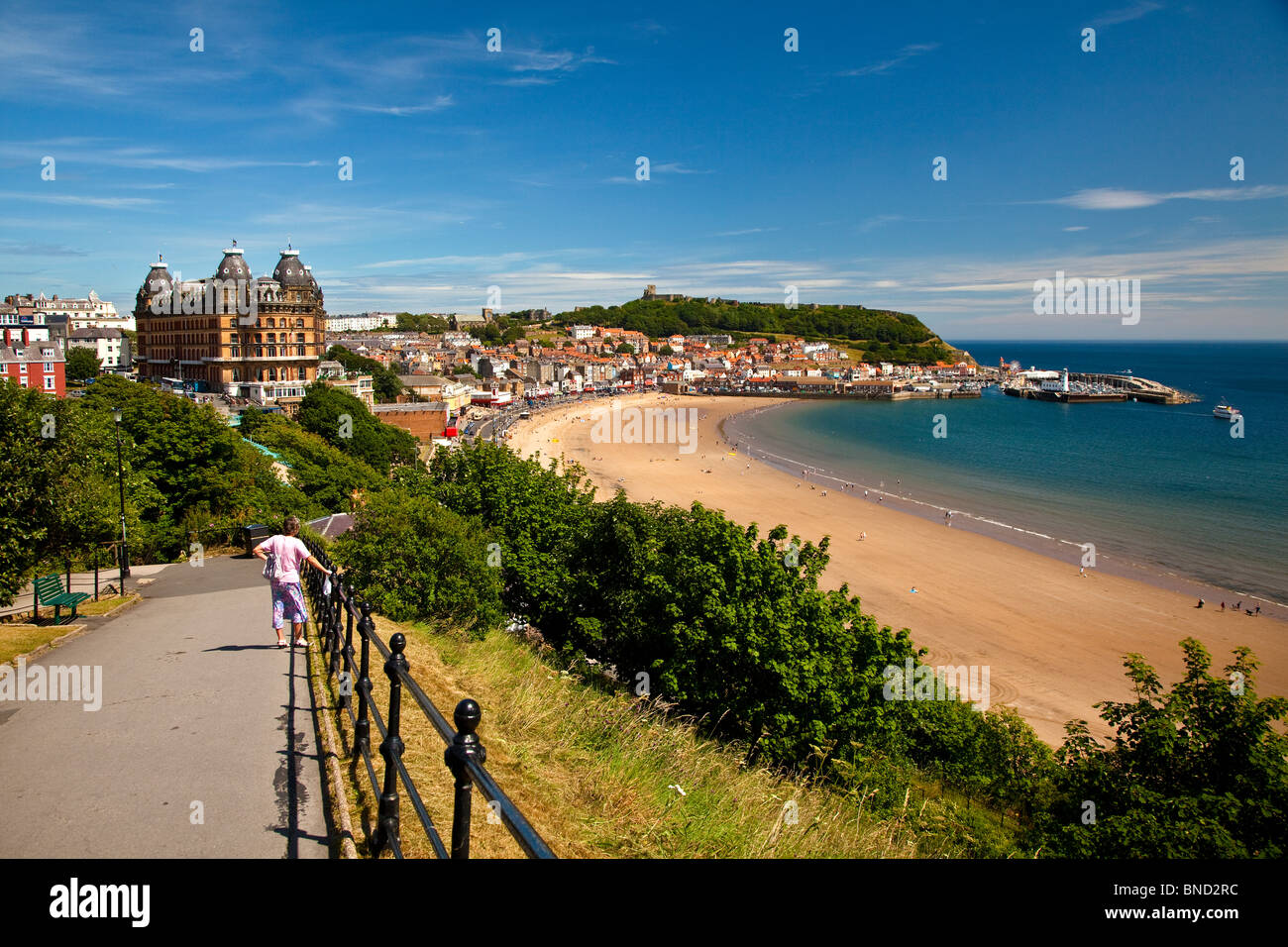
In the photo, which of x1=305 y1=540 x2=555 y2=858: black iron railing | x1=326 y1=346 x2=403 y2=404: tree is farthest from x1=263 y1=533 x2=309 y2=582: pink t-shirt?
x1=326 y1=346 x2=403 y2=404: tree

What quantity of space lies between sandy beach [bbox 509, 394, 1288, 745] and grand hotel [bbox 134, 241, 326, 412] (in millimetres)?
37453

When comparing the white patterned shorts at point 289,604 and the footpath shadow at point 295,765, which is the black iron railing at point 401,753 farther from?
the white patterned shorts at point 289,604

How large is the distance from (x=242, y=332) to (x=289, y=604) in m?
69.3

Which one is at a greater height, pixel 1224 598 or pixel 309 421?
pixel 309 421

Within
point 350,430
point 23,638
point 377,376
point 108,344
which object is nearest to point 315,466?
point 350,430

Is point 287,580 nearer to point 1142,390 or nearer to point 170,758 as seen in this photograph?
point 170,758

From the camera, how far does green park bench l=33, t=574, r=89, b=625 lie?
11.7 m

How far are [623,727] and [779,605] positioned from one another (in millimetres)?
6713

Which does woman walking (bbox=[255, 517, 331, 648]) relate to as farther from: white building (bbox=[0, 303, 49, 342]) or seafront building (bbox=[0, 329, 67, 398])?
white building (bbox=[0, 303, 49, 342])

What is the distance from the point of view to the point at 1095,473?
2312 inches

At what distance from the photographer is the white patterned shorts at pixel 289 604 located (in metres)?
8.66

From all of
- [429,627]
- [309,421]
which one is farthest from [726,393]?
[429,627]

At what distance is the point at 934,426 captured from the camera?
92.1 metres
